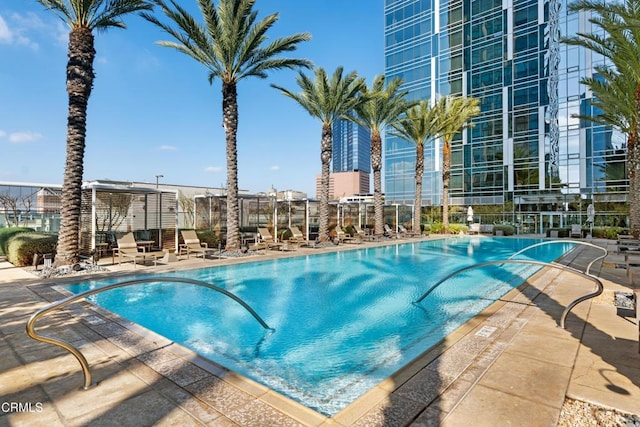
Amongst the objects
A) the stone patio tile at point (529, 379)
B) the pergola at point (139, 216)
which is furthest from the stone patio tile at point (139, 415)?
the pergola at point (139, 216)

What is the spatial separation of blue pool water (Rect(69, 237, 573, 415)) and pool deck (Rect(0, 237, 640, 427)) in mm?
709

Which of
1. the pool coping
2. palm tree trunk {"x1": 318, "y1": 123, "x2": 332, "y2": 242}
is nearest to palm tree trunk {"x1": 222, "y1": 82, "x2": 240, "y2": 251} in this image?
palm tree trunk {"x1": 318, "y1": 123, "x2": 332, "y2": 242}

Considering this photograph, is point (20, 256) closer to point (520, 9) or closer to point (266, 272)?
point (266, 272)

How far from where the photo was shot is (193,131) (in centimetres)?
2541

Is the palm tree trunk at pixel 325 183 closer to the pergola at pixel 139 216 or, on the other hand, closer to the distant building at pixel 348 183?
the pergola at pixel 139 216

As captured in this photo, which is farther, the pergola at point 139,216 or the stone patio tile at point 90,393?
the pergola at point 139,216

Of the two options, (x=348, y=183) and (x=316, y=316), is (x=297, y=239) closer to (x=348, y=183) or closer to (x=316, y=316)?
(x=316, y=316)

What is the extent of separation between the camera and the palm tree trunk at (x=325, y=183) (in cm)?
1880

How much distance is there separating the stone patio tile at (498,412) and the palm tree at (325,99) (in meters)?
15.7

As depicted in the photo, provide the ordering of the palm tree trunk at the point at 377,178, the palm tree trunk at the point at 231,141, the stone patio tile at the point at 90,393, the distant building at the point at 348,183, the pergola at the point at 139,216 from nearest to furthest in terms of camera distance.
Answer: the stone patio tile at the point at 90,393 → the pergola at the point at 139,216 → the palm tree trunk at the point at 231,141 → the palm tree trunk at the point at 377,178 → the distant building at the point at 348,183

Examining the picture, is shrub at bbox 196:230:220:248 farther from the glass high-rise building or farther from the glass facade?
the glass facade

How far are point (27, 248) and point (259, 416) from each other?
→ 1205 centimetres

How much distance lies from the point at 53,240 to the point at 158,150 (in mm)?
20009

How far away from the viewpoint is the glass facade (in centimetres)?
15312
